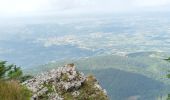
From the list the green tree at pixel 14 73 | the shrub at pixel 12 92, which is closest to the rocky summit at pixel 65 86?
the green tree at pixel 14 73

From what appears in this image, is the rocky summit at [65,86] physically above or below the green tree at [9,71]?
below

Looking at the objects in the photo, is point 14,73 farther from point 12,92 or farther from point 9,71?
point 12,92

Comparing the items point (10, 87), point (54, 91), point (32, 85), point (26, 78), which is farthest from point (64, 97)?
point (10, 87)

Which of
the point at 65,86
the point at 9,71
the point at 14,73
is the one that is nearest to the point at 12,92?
the point at 14,73

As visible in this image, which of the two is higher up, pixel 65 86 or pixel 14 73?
pixel 14 73

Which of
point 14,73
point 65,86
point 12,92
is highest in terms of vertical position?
point 12,92

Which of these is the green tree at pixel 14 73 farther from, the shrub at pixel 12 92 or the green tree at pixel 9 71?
the shrub at pixel 12 92

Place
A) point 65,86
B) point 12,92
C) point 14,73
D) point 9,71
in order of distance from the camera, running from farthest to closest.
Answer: point 65,86
point 9,71
point 14,73
point 12,92

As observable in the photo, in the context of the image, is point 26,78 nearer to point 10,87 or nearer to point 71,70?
point 71,70

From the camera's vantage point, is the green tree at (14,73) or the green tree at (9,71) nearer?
the green tree at (9,71)
